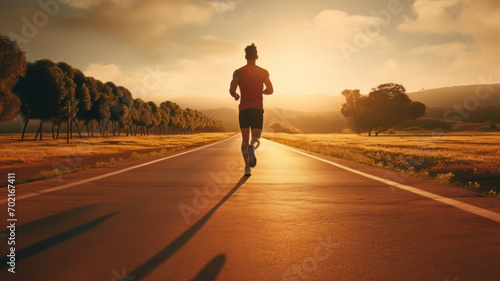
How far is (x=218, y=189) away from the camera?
6.27 metres

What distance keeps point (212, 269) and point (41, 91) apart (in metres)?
52.4

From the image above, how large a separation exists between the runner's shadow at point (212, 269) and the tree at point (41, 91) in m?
49.3

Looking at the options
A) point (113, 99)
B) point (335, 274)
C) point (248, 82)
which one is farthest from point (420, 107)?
point (335, 274)

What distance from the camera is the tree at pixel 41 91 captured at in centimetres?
4631

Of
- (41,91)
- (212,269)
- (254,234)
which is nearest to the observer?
(212,269)

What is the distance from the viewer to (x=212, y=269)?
8.02ft

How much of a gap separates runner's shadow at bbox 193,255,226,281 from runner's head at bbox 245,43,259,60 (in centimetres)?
583

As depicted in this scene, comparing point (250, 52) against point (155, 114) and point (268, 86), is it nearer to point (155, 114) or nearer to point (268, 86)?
point (268, 86)

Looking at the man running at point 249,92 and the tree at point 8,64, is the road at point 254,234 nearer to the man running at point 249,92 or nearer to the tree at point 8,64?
the man running at point 249,92

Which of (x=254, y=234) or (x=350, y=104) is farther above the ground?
(x=350, y=104)

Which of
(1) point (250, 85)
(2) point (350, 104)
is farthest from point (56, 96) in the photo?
(2) point (350, 104)

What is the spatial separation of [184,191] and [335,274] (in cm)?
403

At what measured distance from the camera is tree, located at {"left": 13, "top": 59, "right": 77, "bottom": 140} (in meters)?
46.3

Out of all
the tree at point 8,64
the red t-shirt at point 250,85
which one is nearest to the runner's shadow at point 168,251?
the red t-shirt at point 250,85
